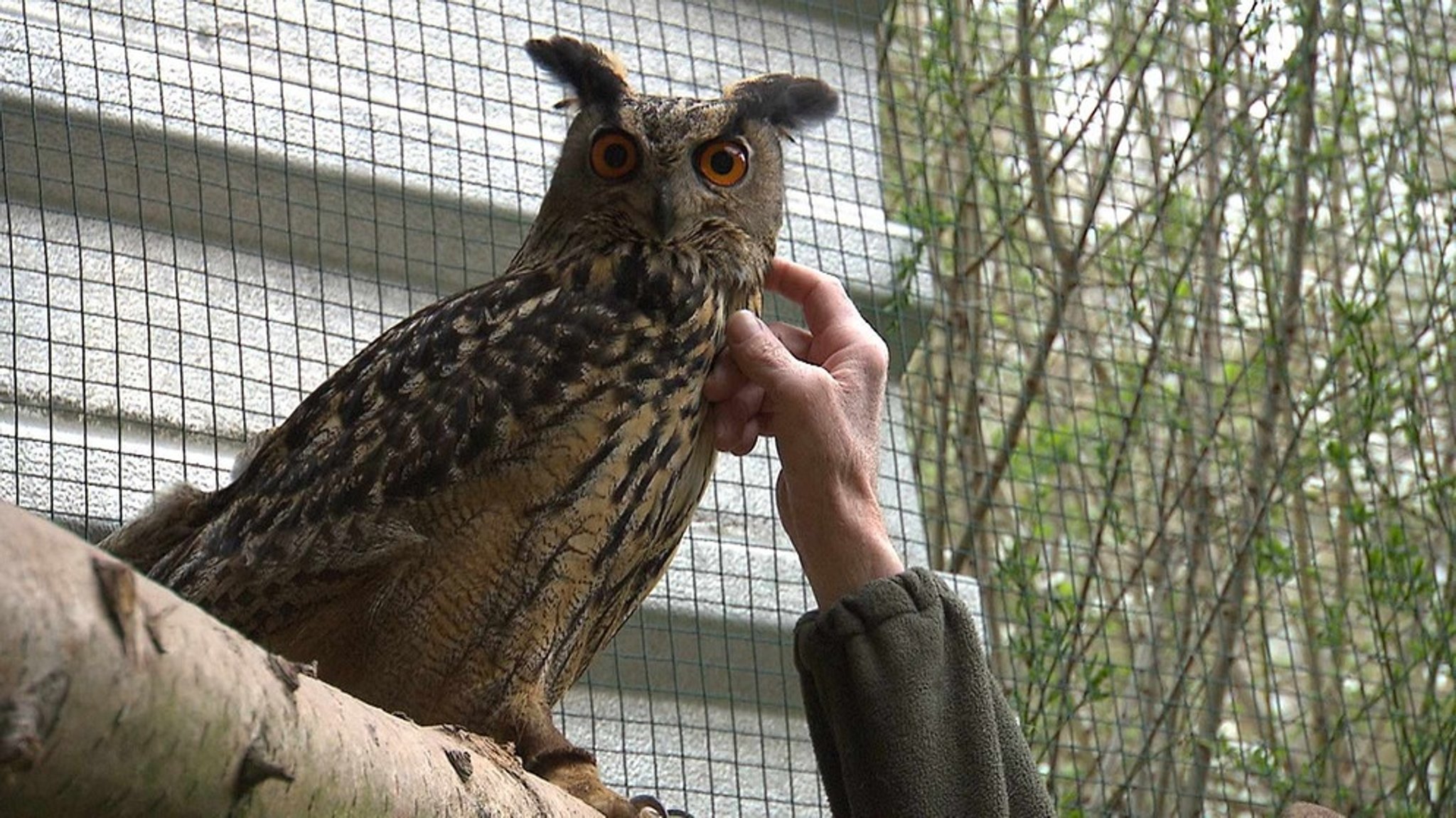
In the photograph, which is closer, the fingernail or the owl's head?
the fingernail

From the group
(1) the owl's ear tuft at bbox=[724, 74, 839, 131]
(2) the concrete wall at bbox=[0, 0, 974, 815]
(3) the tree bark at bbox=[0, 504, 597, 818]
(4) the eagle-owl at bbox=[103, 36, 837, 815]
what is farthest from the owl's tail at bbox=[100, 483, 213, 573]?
(3) the tree bark at bbox=[0, 504, 597, 818]

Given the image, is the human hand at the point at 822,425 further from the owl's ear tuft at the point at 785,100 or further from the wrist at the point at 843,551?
the owl's ear tuft at the point at 785,100

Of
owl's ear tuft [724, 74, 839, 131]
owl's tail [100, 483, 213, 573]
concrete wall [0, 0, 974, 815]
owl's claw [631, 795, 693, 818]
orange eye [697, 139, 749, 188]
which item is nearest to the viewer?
owl's claw [631, 795, 693, 818]

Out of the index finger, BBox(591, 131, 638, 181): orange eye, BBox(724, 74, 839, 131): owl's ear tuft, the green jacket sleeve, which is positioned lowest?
the green jacket sleeve

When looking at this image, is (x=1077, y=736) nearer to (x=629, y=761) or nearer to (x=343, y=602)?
(x=629, y=761)

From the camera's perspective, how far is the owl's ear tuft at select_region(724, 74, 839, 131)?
2.14m

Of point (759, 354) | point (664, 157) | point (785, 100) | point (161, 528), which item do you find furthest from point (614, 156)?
point (161, 528)

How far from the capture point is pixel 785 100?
7.19ft

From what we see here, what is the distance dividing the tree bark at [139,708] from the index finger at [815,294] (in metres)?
1.01

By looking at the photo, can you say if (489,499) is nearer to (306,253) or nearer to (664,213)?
(664,213)

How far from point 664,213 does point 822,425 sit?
0.40 meters

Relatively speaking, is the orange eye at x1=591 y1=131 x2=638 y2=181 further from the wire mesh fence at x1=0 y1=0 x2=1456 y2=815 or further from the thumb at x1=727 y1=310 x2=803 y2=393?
Answer: the wire mesh fence at x1=0 y1=0 x2=1456 y2=815

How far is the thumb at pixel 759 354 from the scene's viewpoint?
1703 mm

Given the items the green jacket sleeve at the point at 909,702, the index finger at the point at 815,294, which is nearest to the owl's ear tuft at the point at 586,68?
the index finger at the point at 815,294
